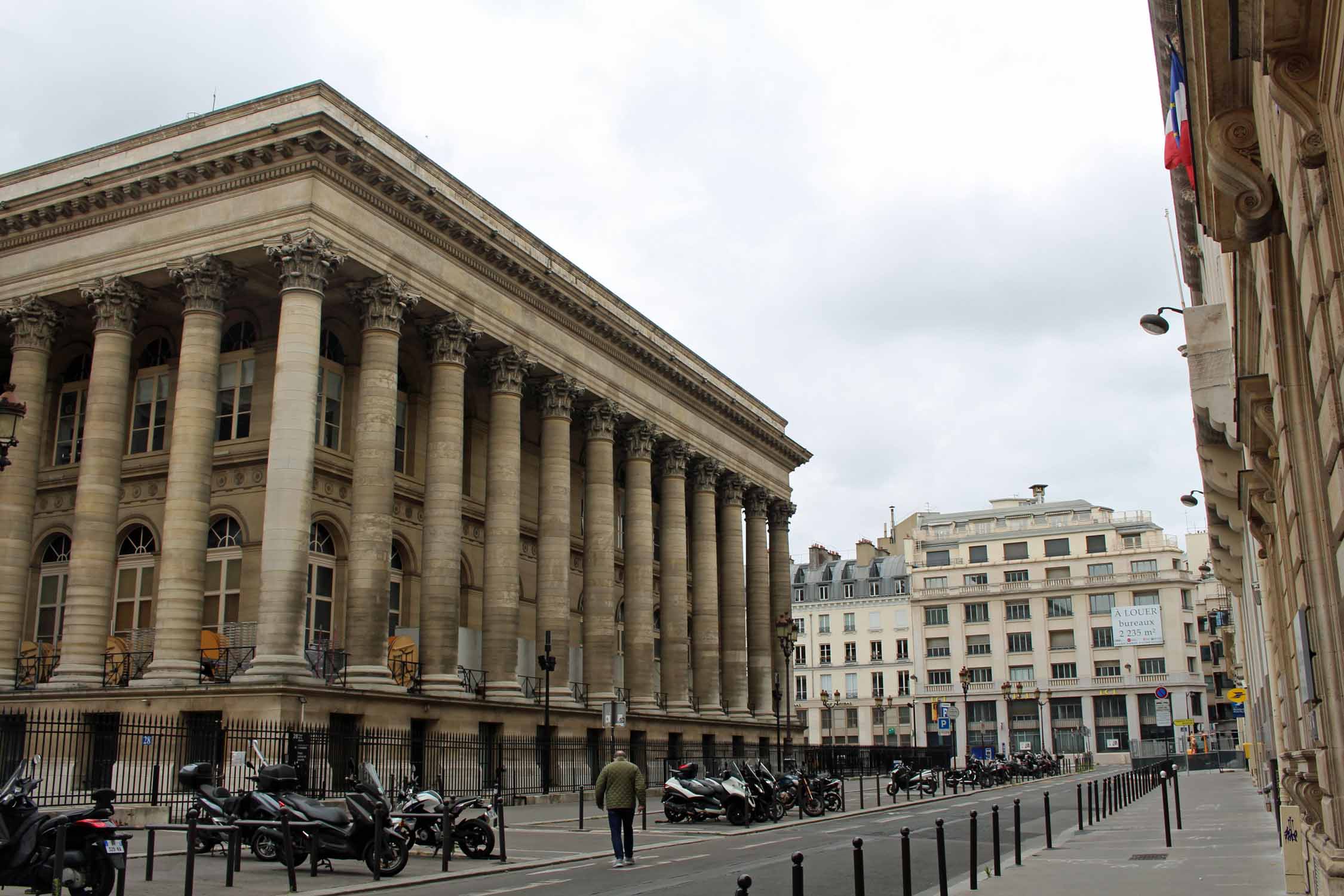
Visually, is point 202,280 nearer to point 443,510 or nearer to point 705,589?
point 443,510

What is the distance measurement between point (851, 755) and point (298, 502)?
3807 centimetres

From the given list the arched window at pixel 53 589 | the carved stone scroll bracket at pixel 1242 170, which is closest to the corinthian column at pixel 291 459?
the arched window at pixel 53 589

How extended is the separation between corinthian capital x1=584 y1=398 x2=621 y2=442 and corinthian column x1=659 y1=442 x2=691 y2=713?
5.45 metres

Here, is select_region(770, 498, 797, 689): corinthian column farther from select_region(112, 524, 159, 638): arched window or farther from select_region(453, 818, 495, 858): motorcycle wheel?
select_region(453, 818, 495, 858): motorcycle wheel

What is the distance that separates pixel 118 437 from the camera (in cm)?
3095

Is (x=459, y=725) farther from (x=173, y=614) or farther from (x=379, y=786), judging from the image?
(x=379, y=786)

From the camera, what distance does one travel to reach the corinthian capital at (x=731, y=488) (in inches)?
2130

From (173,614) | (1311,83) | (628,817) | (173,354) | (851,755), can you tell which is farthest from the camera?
(851,755)

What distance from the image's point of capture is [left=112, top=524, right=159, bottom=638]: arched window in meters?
33.6

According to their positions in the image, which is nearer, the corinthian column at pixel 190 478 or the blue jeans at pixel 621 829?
the blue jeans at pixel 621 829

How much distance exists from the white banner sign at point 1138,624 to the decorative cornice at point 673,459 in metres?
42.1

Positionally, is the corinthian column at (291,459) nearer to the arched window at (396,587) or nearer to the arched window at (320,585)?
the arched window at (320,585)

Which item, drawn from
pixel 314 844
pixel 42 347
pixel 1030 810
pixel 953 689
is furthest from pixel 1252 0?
pixel 953 689

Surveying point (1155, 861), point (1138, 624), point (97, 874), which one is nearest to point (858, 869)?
point (97, 874)
